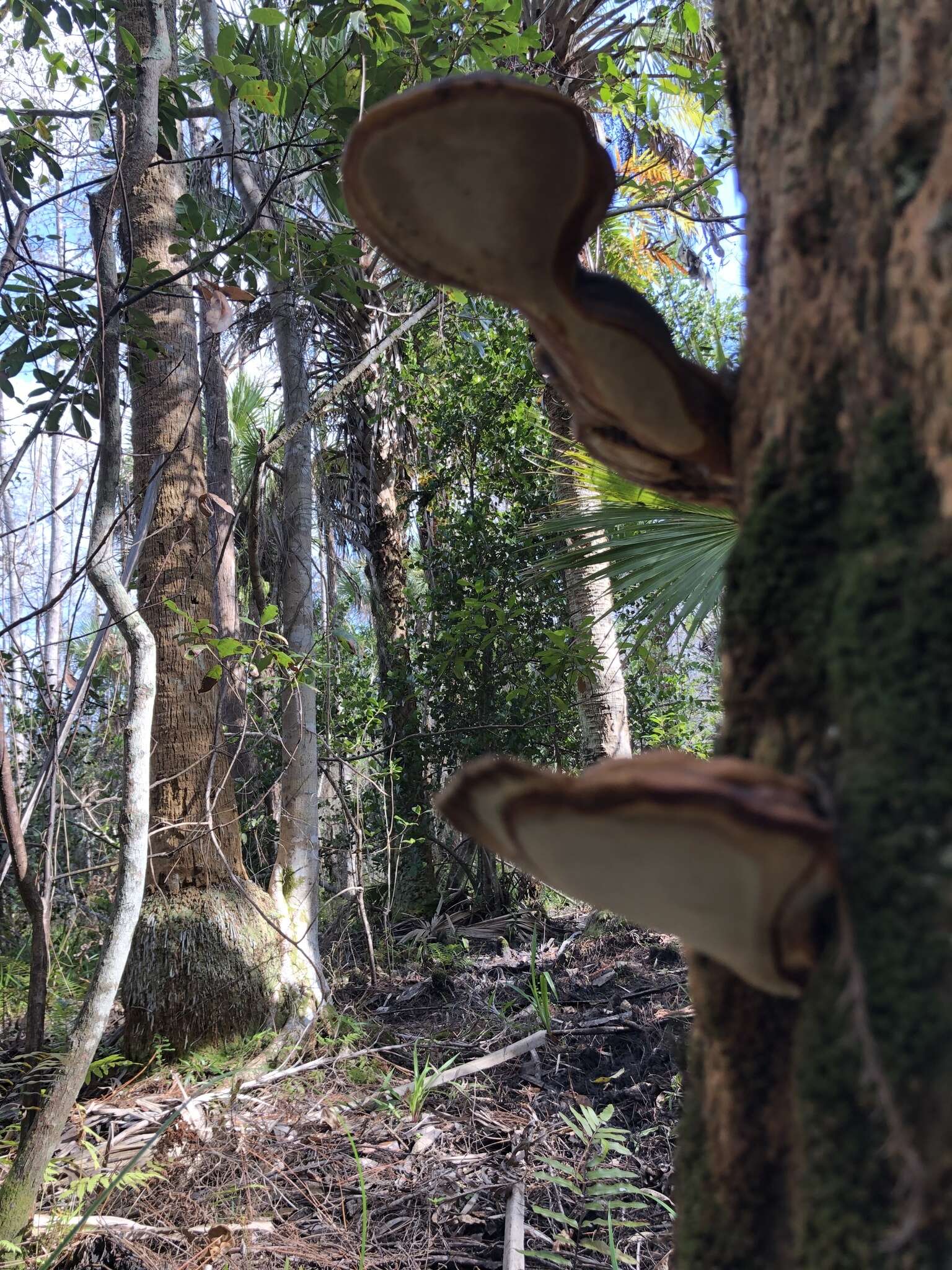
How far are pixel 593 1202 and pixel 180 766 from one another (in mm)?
2256

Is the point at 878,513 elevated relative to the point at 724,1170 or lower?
elevated

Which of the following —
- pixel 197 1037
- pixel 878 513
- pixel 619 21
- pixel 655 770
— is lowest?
pixel 197 1037

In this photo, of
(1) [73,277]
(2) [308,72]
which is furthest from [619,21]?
(1) [73,277]

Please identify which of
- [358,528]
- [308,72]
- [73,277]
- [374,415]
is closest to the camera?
[73,277]

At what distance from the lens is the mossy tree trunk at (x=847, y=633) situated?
0.42 metres

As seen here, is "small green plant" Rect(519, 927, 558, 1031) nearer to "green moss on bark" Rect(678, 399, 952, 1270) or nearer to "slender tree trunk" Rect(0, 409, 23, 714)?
"slender tree trunk" Rect(0, 409, 23, 714)

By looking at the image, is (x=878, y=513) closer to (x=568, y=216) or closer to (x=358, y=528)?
(x=568, y=216)

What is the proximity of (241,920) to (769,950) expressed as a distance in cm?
346

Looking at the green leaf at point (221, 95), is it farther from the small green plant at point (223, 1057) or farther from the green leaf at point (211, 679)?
the small green plant at point (223, 1057)

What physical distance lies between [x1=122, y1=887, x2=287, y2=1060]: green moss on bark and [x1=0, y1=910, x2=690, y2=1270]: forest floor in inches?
6.7

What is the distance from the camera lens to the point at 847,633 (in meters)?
0.49

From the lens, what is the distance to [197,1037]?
10.9ft

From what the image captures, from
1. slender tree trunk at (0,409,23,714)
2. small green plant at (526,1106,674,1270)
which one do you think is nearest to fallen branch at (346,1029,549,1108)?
small green plant at (526,1106,674,1270)

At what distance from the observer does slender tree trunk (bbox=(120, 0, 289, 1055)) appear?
10.9ft
